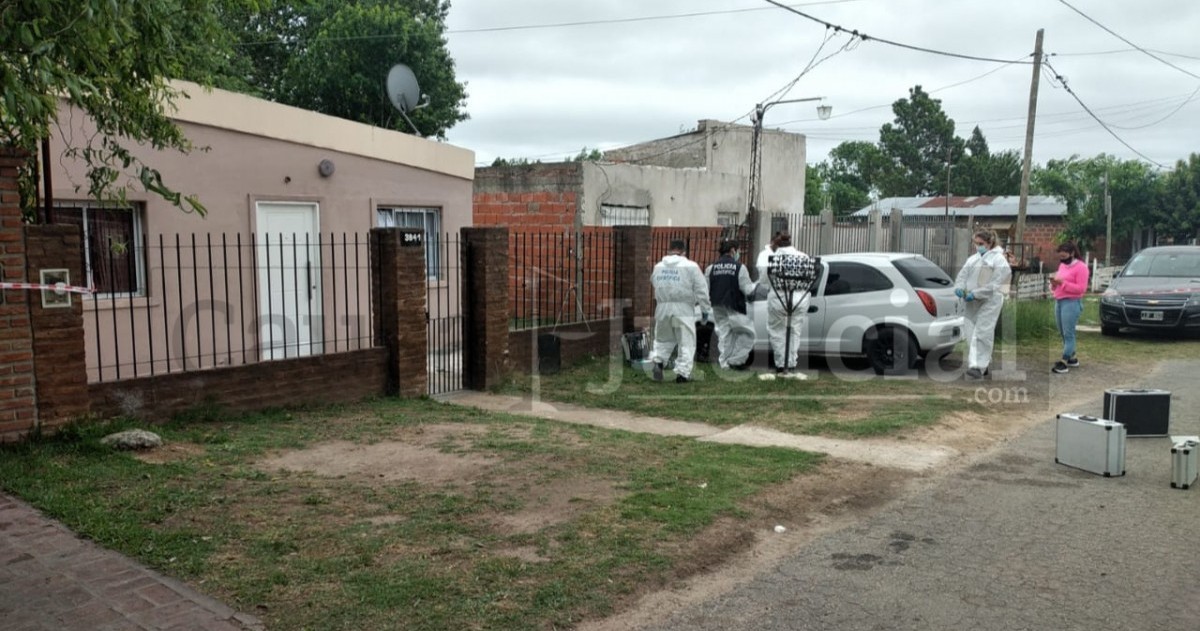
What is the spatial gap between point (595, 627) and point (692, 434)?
→ 424 centimetres

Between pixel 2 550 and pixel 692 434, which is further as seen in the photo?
pixel 692 434

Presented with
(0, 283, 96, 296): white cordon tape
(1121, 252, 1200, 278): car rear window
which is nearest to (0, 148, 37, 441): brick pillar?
(0, 283, 96, 296): white cordon tape

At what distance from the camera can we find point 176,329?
10.4 metres

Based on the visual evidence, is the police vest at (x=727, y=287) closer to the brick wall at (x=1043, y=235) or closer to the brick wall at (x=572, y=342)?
the brick wall at (x=572, y=342)

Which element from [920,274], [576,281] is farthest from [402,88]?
[920,274]

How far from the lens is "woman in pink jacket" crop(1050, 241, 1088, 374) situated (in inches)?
479

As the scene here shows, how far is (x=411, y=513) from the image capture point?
18.9 feet

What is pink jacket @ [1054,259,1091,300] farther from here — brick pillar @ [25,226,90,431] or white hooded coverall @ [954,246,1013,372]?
brick pillar @ [25,226,90,431]

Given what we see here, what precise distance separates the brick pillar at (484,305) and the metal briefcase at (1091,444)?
6.05 m

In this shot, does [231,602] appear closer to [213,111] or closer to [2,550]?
[2,550]

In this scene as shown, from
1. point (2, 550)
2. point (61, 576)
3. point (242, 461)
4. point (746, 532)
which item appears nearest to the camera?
point (61, 576)

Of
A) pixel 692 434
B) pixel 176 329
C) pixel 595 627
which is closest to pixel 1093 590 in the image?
pixel 595 627

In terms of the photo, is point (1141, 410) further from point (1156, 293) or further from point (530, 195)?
point (530, 195)

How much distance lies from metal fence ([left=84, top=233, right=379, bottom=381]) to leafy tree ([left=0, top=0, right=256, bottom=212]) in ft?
7.54
